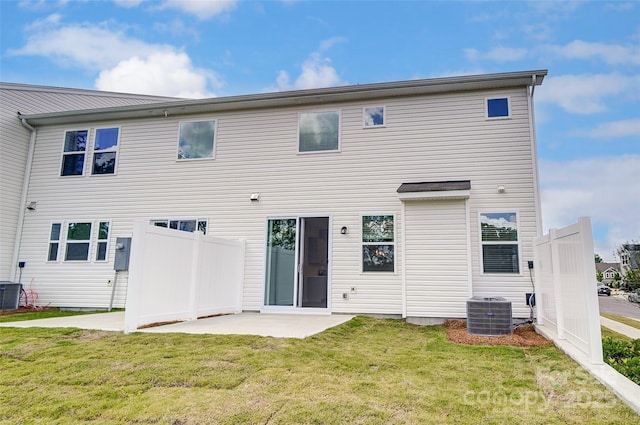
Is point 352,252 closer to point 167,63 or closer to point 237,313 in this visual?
point 237,313

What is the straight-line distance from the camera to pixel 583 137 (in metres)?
14.8

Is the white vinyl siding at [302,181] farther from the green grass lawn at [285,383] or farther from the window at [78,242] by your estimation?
the green grass lawn at [285,383]

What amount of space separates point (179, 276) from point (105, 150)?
17.7 feet

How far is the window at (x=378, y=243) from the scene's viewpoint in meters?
8.09

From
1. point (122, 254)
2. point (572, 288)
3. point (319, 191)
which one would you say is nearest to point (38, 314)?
point (122, 254)

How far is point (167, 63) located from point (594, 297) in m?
18.3

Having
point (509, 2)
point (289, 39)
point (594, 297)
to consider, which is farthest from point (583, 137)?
point (594, 297)

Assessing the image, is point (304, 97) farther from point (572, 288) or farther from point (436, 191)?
point (572, 288)

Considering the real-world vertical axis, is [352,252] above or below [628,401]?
above

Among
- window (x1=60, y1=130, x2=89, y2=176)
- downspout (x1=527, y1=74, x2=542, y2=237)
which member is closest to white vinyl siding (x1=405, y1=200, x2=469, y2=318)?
downspout (x1=527, y1=74, x2=542, y2=237)

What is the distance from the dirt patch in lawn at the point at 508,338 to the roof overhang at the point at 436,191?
2478 mm

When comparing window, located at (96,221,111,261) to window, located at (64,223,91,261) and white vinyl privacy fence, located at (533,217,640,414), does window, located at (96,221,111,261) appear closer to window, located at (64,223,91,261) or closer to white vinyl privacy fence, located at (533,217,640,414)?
window, located at (64,223,91,261)

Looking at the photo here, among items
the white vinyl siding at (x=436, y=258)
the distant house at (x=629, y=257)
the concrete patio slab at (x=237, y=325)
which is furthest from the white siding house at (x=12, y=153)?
the distant house at (x=629, y=257)

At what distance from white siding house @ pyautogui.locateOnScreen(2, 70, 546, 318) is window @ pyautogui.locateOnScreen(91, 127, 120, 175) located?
4 cm
